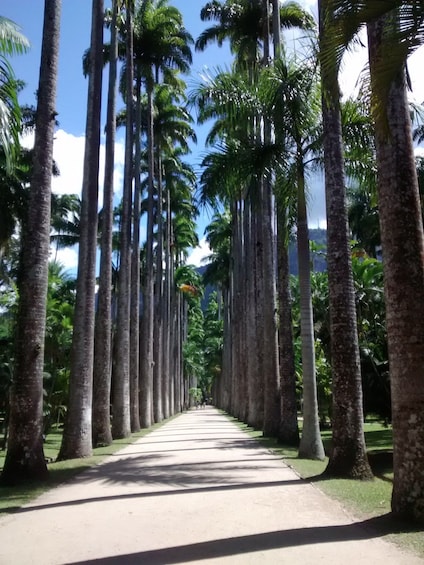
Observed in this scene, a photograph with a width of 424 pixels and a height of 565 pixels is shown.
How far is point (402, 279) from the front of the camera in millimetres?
6809

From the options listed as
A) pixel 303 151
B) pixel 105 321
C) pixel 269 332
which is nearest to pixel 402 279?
pixel 303 151

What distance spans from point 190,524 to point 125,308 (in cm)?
1596

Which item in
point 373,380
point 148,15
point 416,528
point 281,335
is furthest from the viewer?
point 148,15

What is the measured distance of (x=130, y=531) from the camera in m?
6.54

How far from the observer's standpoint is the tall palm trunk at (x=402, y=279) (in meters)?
6.41

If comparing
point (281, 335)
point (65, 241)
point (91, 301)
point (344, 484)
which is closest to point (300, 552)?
point (344, 484)

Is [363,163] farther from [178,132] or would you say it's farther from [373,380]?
[178,132]

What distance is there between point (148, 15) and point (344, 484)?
75.8 ft

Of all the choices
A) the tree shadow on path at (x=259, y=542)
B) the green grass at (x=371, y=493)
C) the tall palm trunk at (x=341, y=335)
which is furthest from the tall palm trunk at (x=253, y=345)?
the tree shadow on path at (x=259, y=542)

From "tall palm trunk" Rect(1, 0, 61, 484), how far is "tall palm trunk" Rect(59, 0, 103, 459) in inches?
128

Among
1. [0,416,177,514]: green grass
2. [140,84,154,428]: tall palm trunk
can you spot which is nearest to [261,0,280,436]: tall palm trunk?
[0,416,177,514]: green grass

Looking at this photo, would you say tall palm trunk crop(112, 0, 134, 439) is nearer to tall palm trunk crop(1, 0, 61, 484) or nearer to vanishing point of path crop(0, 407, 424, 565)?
vanishing point of path crop(0, 407, 424, 565)

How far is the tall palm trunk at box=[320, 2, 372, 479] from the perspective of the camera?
10.3 meters

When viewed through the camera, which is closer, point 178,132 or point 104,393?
point 104,393
